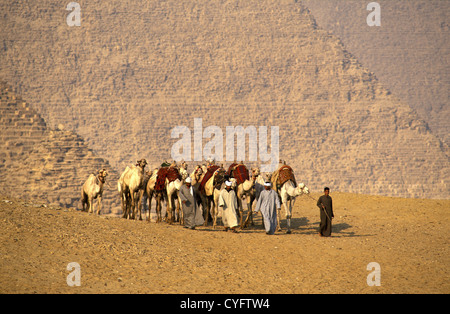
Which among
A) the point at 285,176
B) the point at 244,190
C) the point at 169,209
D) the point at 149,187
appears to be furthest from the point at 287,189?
the point at 149,187

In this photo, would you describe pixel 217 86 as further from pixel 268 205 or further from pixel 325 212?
pixel 268 205

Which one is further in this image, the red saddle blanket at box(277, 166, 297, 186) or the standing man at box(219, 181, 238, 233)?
the red saddle blanket at box(277, 166, 297, 186)

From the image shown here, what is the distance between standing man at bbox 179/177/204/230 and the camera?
91.4ft

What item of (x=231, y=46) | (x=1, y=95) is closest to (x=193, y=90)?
(x=231, y=46)

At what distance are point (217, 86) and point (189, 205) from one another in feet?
412

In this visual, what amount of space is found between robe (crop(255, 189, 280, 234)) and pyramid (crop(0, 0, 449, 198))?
355ft

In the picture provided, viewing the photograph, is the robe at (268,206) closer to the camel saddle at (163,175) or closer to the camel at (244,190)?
the camel at (244,190)

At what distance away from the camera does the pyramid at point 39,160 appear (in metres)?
86.4

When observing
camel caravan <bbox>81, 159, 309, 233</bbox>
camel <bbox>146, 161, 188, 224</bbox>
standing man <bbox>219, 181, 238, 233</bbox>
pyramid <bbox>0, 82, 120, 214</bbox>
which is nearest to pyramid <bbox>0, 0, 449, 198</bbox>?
pyramid <bbox>0, 82, 120, 214</bbox>

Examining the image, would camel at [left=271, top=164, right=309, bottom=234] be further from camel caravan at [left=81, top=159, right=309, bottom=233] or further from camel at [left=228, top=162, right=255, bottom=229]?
camel at [left=228, top=162, right=255, bottom=229]

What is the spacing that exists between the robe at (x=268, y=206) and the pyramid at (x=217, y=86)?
108315 mm

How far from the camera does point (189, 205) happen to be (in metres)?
28.0

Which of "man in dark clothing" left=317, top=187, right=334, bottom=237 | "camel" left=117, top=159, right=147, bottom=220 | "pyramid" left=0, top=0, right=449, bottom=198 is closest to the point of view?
"man in dark clothing" left=317, top=187, right=334, bottom=237

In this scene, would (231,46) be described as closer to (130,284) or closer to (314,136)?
(314,136)
